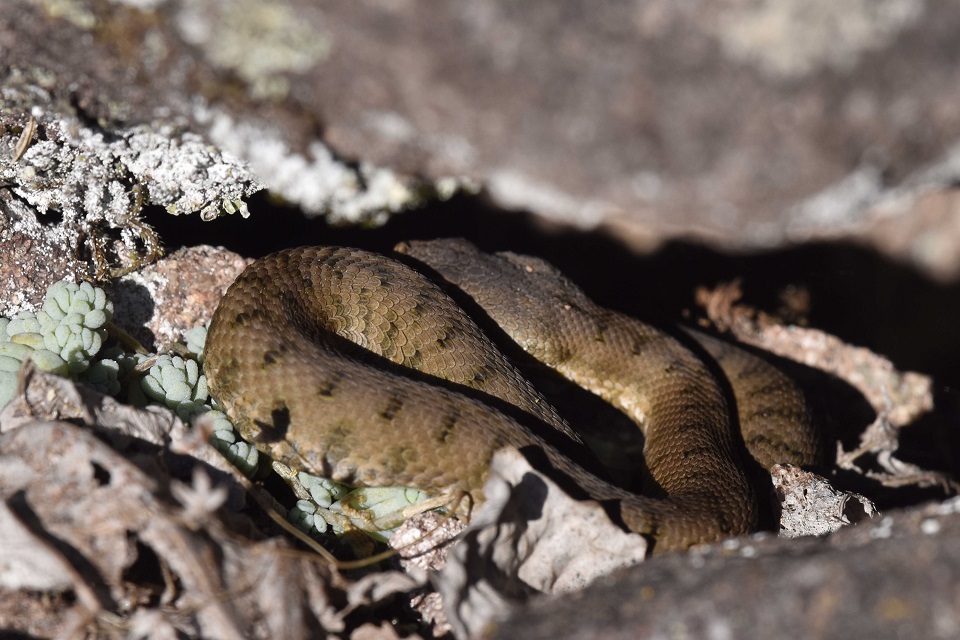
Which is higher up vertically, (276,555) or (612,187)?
(612,187)

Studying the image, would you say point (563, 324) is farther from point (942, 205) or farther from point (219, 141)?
point (942, 205)

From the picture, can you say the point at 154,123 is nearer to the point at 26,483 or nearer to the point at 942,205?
the point at 26,483

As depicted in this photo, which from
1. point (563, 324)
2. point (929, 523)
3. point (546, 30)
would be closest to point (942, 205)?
point (563, 324)

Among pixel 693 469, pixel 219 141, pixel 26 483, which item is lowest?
pixel 693 469

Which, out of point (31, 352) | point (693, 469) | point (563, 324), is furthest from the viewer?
point (563, 324)

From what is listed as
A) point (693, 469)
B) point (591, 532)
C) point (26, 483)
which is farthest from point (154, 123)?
point (693, 469)

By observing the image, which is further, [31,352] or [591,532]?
[31,352]

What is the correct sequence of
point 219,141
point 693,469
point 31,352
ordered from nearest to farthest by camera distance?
point 219,141 → point 31,352 → point 693,469
